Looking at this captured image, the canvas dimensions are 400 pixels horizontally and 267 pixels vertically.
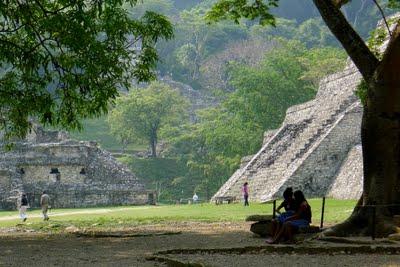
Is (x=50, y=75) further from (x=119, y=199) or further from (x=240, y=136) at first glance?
(x=240, y=136)

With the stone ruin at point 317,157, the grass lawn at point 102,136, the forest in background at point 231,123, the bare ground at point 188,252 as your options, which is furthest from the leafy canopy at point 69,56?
the grass lawn at point 102,136

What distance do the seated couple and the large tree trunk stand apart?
0.58 metres

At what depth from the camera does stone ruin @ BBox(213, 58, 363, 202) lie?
2659cm

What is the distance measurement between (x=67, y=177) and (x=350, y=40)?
1087 inches

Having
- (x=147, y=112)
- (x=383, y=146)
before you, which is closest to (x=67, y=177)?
(x=147, y=112)

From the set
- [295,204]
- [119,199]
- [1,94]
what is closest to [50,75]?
[1,94]

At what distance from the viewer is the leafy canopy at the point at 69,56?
1238 cm

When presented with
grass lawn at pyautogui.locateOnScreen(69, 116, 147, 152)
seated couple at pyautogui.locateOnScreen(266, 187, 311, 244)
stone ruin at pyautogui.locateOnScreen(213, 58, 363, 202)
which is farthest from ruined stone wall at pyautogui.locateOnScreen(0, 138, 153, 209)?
grass lawn at pyautogui.locateOnScreen(69, 116, 147, 152)

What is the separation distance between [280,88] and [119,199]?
1685 centimetres

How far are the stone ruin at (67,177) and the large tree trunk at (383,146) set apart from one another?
25.0 meters

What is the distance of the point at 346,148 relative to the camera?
2812 cm

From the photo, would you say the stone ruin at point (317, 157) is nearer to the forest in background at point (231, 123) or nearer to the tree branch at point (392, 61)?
the forest in background at point (231, 123)

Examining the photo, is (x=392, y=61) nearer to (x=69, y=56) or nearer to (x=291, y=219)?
(x=291, y=219)

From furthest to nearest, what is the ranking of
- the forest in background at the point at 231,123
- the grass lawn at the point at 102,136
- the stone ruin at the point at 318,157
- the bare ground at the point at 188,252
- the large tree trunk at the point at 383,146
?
the grass lawn at the point at 102,136 → the forest in background at the point at 231,123 → the stone ruin at the point at 318,157 → the large tree trunk at the point at 383,146 → the bare ground at the point at 188,252
